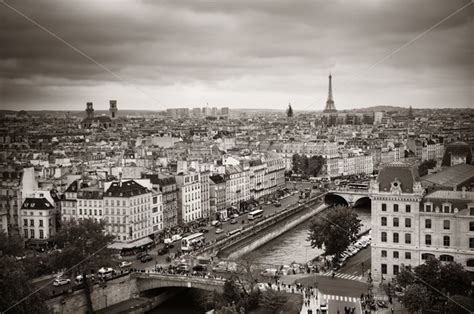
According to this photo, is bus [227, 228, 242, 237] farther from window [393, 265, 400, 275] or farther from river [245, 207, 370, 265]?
window [393, 265, 400, 275]

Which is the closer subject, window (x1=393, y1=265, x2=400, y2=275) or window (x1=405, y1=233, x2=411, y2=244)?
window (x1=405, y1=233, x2=411, y2=244)

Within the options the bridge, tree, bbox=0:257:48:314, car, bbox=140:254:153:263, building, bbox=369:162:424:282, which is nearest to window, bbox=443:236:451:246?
building, bbox=369:162:424:282

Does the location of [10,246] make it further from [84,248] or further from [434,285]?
[434,285]

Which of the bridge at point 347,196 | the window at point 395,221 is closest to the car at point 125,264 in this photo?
the window at point 395,221

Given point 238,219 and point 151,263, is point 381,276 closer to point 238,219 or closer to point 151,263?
point 151,263

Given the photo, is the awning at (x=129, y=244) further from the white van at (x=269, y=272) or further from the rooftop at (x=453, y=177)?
the rooftop at (x=453, y=177)

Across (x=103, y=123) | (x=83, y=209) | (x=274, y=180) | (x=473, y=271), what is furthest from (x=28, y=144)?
(x=103, y=123)
